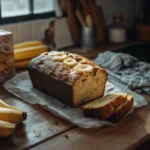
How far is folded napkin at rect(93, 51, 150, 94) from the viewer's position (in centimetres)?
125

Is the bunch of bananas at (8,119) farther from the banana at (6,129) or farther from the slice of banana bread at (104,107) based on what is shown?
the slice of banana bread at (104,107)

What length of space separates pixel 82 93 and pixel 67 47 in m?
0.83

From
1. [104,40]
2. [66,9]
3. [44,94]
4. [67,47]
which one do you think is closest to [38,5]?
[66,9]

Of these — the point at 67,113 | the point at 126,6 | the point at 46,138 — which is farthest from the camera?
the point at 126,6

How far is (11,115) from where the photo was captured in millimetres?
923

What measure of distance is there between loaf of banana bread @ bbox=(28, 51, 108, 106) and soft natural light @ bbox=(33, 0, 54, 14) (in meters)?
0.61

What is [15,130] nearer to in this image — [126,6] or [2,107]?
[2,107]

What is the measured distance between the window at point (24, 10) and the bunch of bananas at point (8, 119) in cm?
77

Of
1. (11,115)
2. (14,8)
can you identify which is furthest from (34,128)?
(14,8)

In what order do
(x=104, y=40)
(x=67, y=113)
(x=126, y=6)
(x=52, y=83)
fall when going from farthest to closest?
(x=126, y=6)
(x=104, y=40)
(x=52, y=83)
(x=67, y=113)

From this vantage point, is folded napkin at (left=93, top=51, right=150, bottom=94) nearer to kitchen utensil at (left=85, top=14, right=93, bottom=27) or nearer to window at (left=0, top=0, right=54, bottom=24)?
kitchen utensil at (left=85, top=14, right=93, bottom=27)

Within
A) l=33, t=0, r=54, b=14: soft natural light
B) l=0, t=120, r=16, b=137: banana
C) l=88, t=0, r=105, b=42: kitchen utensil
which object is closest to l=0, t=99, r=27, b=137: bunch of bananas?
l=0, t=120, r=16, b=137: banana

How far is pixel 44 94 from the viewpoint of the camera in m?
1.19

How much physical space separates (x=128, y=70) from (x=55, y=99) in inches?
17.0
